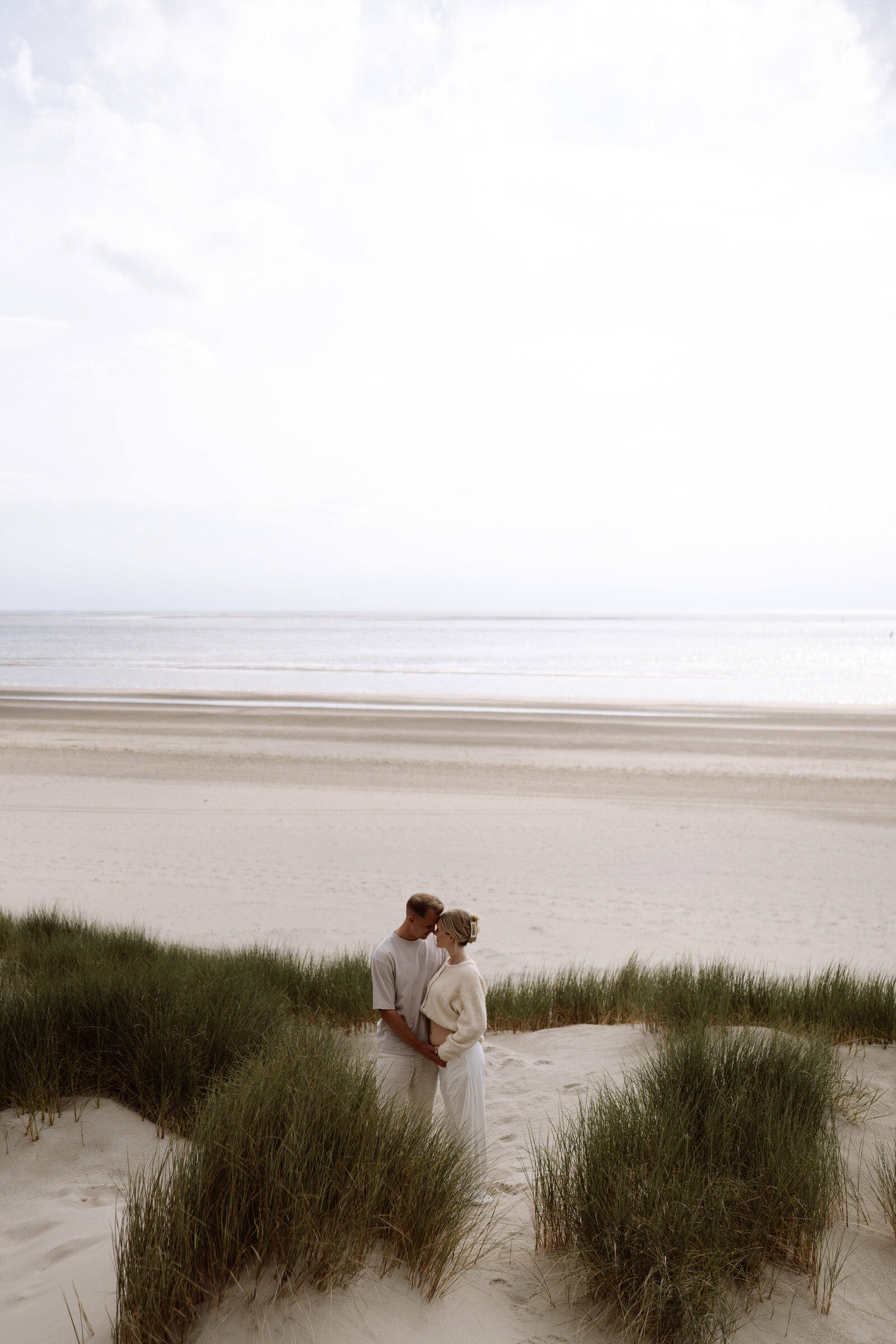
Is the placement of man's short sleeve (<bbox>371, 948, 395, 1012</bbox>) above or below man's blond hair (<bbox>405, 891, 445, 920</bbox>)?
below

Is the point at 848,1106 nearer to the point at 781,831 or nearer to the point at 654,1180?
the point at 654,1180

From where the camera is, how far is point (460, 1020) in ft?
13.1

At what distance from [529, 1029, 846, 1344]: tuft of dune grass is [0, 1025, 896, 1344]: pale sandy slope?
0.11 m

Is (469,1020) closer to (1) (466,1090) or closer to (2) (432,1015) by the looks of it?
(2) (432,1015)

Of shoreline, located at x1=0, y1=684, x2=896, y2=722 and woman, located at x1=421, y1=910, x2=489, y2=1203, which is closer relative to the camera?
woman, located at x1=421, y1=910, x2=489, y2=1203

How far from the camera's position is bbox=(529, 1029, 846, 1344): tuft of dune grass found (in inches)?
110

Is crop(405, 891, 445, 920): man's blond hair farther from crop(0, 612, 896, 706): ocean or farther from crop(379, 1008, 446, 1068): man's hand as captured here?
crop(0, 612, 896, 706): ocean

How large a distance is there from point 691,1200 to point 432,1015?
4.75 ft

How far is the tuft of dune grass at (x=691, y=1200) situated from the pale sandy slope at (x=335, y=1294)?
11 cm

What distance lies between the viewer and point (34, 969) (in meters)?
6.24

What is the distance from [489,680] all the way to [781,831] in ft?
103

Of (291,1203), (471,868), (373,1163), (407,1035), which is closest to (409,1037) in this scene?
(407,1035)

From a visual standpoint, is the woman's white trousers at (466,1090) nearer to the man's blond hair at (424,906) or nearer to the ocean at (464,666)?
the man's blond hair at (424,906)

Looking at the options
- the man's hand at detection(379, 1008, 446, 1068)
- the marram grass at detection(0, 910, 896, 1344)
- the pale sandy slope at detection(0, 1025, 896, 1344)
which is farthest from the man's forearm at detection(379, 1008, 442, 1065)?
the pale sandy slope at detection(0, 1025, 896, 1344)
